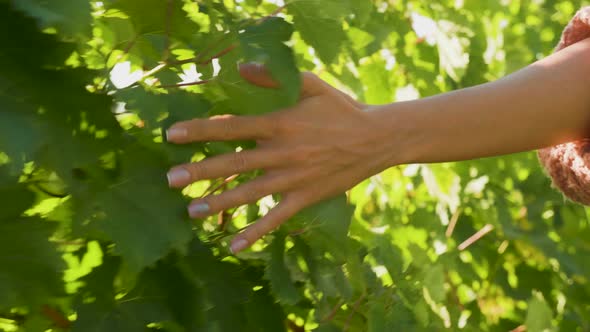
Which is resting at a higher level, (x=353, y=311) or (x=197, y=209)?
(x=197, y=209)

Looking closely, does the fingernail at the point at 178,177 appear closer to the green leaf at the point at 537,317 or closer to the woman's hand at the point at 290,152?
the woman's hand at the point at 290,152

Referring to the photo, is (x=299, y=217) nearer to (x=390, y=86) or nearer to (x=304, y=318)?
(x=304, y=318)

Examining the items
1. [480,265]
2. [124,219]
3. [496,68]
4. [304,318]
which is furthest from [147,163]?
[496,68]

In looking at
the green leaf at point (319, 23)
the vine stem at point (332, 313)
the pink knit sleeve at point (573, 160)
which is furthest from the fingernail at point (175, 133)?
the pink knit sleeve at point (573, 160)

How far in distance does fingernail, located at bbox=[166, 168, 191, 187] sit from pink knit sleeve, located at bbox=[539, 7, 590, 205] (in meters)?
0.79

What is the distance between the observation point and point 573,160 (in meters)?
1.50

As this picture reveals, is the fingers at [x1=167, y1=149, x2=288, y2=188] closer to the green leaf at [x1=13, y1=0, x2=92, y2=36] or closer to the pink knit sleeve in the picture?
the green leaf at [x1=13, y1=0, x2=92, y2=36]

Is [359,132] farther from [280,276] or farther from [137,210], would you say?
[137,210]

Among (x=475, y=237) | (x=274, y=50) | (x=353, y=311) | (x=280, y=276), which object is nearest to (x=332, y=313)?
(x=353, y=311)

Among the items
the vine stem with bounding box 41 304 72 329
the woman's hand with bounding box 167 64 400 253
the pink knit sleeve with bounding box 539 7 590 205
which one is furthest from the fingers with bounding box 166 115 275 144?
the pink knit sleeve with bounding box 539 7 590 205

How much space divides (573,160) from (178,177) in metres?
0.86

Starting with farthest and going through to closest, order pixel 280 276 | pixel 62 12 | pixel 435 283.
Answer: pixel 435 283
pixel 280 276
pixel 62 12

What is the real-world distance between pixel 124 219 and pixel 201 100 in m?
0.17

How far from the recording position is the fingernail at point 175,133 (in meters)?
0.92
